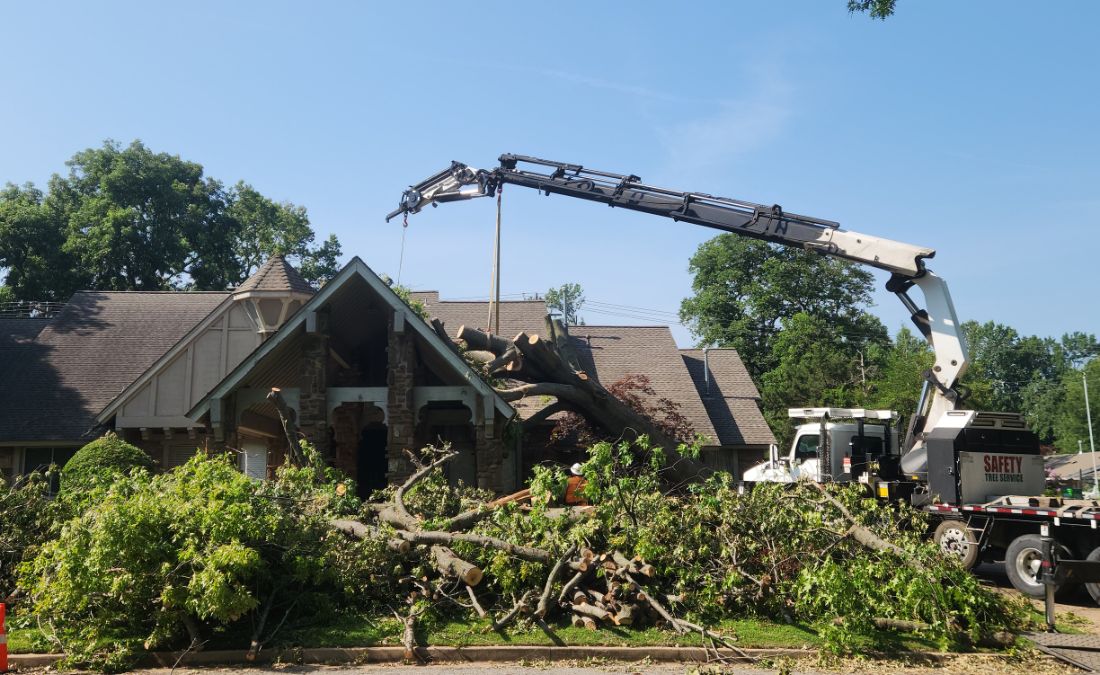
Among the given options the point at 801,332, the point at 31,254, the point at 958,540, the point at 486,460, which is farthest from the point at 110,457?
the point at 801,332

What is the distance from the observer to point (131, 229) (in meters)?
42.1

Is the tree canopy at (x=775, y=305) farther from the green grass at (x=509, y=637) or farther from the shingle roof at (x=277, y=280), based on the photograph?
the green grass at (x=509, y=637)

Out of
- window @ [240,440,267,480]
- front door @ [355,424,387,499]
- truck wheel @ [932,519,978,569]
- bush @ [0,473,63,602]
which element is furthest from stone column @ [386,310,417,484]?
truck wheel @ [932,519,978,569]

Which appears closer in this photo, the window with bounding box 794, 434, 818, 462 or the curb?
the curb

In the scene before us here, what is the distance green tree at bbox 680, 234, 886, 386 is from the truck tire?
4044 cm

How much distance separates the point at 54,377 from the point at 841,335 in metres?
43.3

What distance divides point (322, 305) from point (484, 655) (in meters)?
8.62

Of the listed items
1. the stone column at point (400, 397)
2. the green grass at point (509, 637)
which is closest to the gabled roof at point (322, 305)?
the stone column at point (400, 397)

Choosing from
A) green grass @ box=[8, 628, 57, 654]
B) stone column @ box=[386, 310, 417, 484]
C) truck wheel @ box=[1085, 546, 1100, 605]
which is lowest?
green grass @ box=[8, 628, 57, 654]

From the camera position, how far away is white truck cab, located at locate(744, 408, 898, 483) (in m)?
16.4

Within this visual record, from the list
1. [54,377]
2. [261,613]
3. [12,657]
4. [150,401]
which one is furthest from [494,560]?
[54,377]

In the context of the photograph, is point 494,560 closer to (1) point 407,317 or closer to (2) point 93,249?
(1) point 407,317

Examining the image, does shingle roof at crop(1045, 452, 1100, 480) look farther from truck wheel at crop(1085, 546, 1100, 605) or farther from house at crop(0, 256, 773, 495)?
truck wheel at crop(1085, 546, 1100, 605)

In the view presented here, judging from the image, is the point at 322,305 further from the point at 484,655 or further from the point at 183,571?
the point at 484,655
